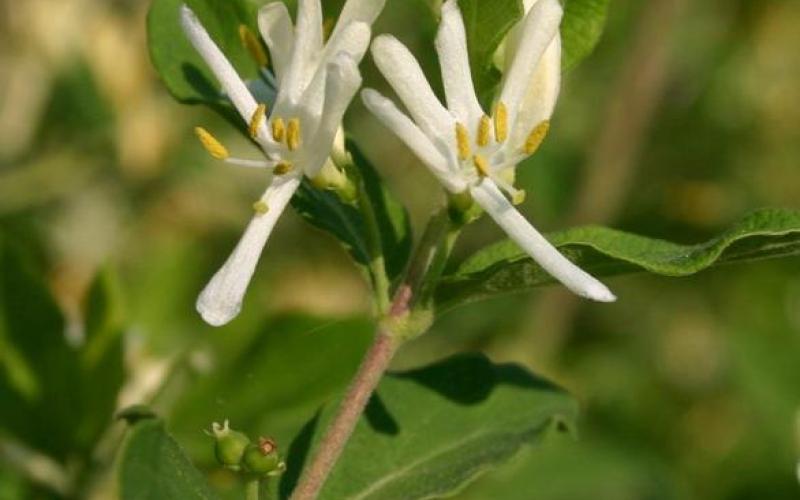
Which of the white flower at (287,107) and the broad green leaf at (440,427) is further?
the broad green leaf at (440,427)

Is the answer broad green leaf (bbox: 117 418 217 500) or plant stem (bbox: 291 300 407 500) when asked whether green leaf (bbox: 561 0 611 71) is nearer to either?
plant stem (bbox: 291 300 407 500)

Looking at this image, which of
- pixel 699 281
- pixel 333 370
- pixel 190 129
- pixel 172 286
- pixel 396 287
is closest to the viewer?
pixel 396 287

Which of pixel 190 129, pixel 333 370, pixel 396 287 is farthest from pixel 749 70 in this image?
pixel 396 287

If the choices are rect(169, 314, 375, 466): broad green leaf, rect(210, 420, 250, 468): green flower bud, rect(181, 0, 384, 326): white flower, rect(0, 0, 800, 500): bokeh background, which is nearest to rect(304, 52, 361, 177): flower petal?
rect(181, 0, 384, 326): white flower

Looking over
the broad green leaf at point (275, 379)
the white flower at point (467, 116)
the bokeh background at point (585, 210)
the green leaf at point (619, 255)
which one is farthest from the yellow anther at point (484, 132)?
the bokeh background at point (585, 210)

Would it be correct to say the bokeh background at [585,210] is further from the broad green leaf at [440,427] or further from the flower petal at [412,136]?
the flower petal at [412,136]

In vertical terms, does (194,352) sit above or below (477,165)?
below

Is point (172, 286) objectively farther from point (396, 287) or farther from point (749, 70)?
point (749, 70)
